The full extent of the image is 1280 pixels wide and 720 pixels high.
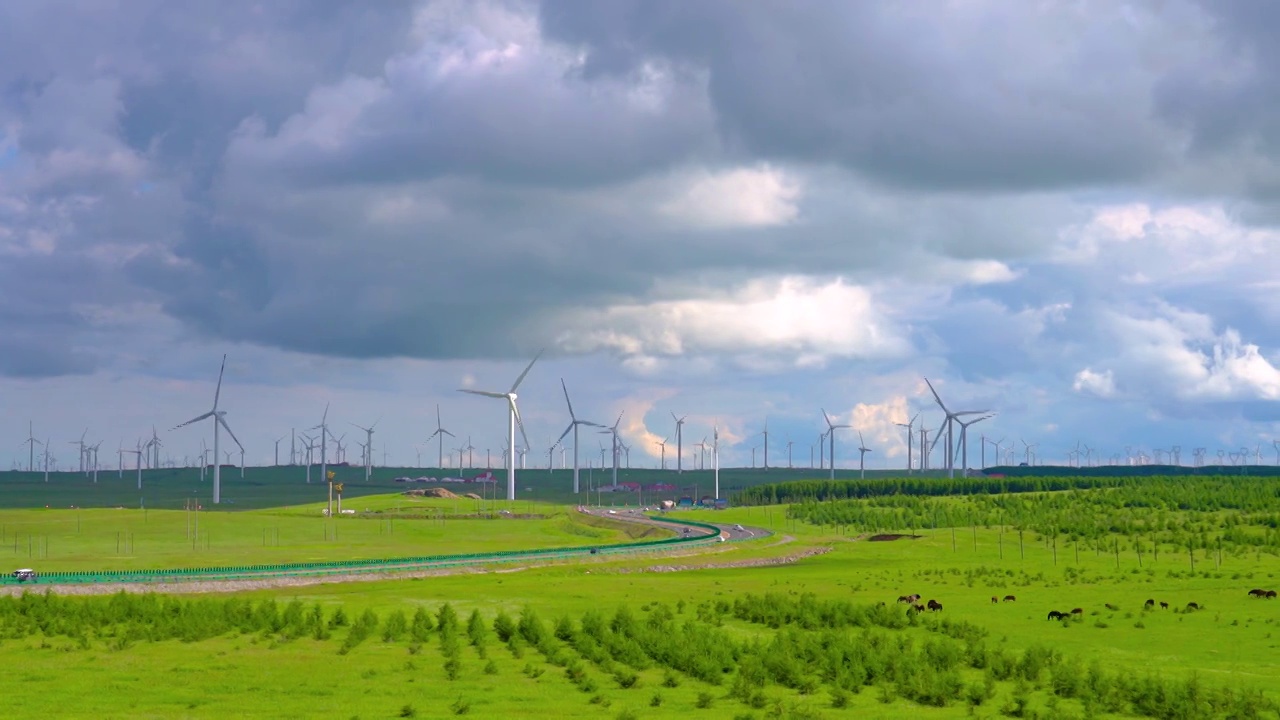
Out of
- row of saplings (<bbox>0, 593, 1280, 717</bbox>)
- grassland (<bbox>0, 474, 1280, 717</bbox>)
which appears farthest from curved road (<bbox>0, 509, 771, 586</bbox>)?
row of saplings (<bbox>0, 593, 1280, 717</bbox>)

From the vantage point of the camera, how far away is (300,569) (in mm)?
116812

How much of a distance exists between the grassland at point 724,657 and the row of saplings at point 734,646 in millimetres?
144

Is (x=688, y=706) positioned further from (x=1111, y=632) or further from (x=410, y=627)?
(x=1111, y=632)

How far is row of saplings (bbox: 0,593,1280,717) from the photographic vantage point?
48.1 m

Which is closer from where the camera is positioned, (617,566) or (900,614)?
(900,614)

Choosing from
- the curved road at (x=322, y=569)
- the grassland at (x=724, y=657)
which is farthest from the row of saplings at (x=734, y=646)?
the curved road at (x=322, y=569)

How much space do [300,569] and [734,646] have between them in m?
67.7

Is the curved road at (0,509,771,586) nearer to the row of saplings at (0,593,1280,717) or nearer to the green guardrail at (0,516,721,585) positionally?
the green guardrail at (0,516,721,585)

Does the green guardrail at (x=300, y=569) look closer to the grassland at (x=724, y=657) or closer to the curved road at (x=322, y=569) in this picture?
the curved road at (x=322, y=569)

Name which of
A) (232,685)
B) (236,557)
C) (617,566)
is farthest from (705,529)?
(232,685)

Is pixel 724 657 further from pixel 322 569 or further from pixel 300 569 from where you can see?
pixel 300 569

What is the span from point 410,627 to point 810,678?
27.7m

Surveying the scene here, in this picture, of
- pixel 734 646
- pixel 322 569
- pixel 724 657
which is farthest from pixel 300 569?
pixel 724 657

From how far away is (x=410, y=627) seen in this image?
70.6 m
